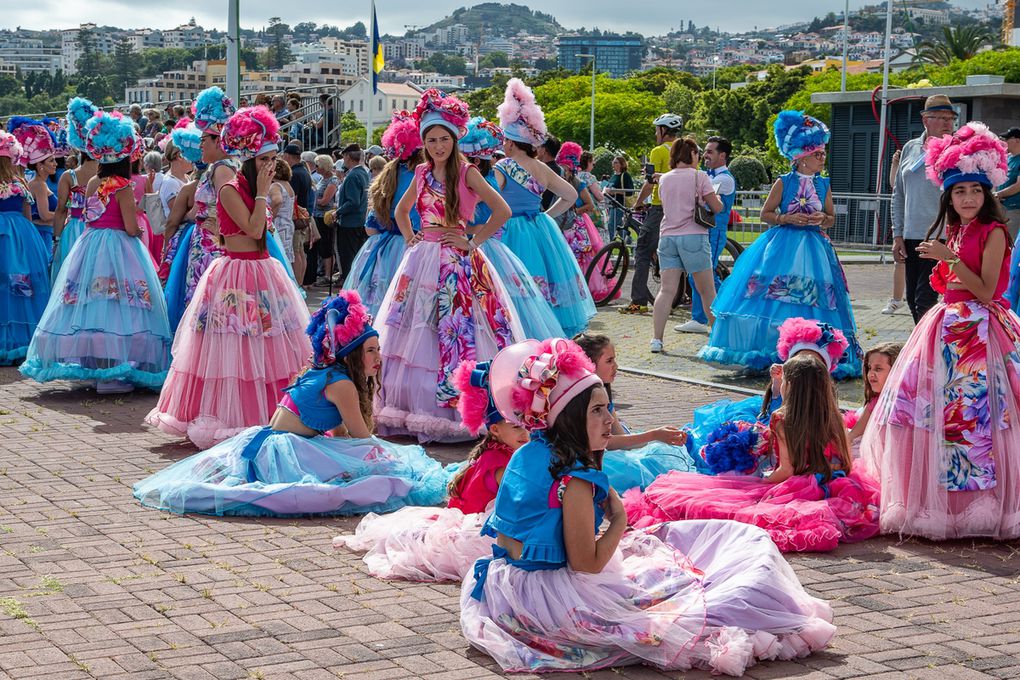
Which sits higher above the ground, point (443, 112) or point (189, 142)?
point (443, 112)

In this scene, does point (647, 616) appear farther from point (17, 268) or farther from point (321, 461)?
point (17, 268)

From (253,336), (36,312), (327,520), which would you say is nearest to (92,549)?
(327,520)

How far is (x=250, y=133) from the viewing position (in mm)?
8805

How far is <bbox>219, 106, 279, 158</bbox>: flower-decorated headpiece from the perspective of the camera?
8.80 meters

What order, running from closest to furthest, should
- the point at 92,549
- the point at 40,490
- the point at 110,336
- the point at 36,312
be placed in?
the point at 92,549 < the point at 40,490 < the point at 110,336 < the point at 36,312

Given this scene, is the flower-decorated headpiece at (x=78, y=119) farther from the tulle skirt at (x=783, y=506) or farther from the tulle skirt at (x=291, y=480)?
the tulle skirt at (x=783, y=506)

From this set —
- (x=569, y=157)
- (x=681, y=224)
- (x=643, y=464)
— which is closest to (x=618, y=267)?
(x=569, y=157)

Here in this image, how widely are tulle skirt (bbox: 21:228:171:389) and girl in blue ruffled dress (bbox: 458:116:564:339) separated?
294 centimetres

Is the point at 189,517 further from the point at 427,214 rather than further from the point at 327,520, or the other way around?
the point at 427,214

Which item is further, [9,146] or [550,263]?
[9,146]

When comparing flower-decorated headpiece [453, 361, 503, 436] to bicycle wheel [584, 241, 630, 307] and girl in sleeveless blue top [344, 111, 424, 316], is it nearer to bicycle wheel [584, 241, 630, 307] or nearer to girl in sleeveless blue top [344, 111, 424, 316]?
girl in sleeveless blue top [344, 111, 424, 316]

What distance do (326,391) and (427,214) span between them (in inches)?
86.8

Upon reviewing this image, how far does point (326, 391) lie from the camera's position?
7230 millimetres

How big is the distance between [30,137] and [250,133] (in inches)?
197
